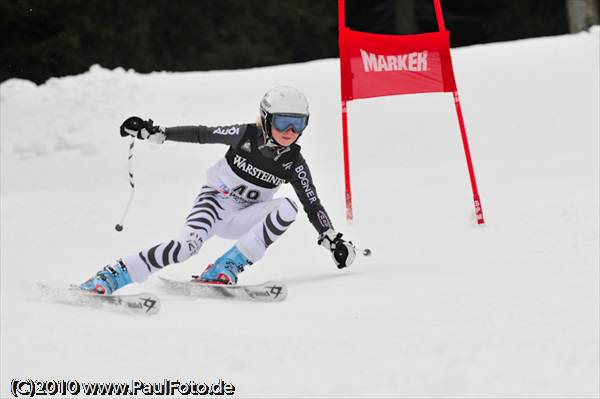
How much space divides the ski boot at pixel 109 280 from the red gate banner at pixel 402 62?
3.26 metres

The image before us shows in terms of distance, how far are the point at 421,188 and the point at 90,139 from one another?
502 centimetres

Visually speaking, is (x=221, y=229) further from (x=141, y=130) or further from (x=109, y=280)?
(x=109, y=280)

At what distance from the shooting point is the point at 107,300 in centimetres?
546

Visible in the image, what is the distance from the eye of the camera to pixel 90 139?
12.3 metres

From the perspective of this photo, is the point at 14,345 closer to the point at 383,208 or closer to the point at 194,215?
the point at 194,215

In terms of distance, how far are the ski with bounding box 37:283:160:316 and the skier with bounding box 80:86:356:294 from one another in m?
0.31

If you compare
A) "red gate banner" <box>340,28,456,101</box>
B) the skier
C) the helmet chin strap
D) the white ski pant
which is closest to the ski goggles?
the skier

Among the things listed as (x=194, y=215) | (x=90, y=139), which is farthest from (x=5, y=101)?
(x=194, y=215)

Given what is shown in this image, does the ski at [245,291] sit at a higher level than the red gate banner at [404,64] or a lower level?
lower

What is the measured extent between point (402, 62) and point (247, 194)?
7.84 ft

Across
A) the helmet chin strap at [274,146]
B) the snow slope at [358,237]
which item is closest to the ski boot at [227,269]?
the snow slope at [358,237]

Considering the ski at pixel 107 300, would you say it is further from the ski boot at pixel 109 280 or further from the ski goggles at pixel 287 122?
the ski goggles at pixel 287 122

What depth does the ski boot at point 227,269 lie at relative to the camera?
5.96m

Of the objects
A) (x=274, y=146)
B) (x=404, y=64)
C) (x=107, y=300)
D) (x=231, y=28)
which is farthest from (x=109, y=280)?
(x=231, y=28)
